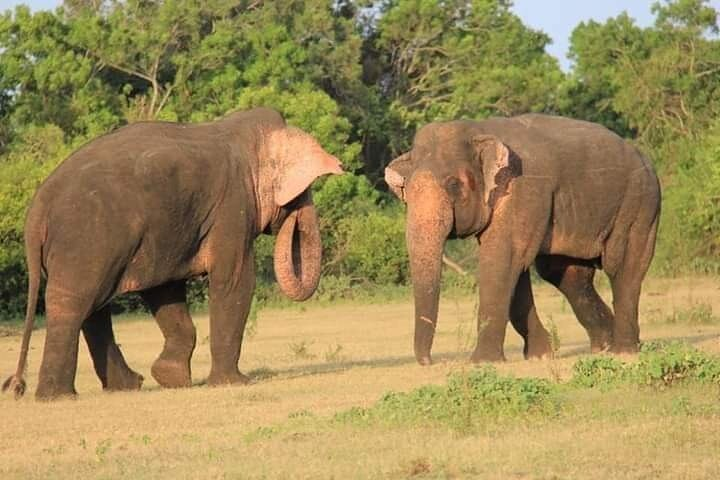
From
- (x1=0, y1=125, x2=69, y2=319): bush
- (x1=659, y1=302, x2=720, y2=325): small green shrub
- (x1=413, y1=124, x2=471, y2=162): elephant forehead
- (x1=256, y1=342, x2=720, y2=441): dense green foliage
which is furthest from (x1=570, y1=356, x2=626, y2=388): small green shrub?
(x1=0, y1=125, x2=69, y2=319): bush

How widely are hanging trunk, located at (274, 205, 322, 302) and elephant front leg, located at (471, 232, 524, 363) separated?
4.52ft

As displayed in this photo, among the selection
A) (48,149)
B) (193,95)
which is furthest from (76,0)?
(48,149)

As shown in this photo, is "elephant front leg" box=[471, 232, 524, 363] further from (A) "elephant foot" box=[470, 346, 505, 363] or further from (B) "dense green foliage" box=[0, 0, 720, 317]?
(B) "dense green foliage" box=[0, 0, 720, 317]

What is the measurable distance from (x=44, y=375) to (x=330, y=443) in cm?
349

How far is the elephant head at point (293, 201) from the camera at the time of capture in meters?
14.4

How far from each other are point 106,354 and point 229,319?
962 mm

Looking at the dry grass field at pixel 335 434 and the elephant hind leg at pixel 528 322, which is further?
the elephant hind leg at pixel 528 322

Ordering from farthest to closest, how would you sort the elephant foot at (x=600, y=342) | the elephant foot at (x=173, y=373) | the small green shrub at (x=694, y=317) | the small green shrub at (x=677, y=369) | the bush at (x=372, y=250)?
1. the bush at (x=372, y=250)
2. the small green shrub at (x=694, y=317)
3. the elephant foot at (x=600, y=342)
4. the elephant foot at (x=173, y=373)
5. the small green shrub at (x=677, y=369)

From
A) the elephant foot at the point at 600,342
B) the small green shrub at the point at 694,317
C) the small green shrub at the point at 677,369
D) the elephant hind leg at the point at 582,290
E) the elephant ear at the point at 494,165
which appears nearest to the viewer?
the small green shrub at the point at 677,369

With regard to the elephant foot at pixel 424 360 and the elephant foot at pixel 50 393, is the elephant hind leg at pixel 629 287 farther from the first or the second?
the elephant foot at pixel 50 393

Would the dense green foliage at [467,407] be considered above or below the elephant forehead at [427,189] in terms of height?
below

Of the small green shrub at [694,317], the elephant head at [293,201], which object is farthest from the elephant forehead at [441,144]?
the small green shrub at [694,317]

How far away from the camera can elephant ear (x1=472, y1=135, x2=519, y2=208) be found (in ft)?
47.5

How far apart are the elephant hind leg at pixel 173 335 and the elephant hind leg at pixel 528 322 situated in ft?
9.85
